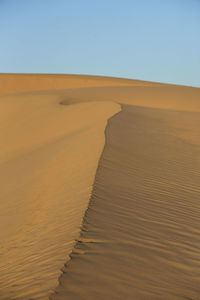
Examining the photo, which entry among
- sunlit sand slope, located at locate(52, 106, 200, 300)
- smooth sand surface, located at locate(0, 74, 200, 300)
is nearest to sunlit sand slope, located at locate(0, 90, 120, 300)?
smooth sand surface, located at locate(0, 74, 200, 300)

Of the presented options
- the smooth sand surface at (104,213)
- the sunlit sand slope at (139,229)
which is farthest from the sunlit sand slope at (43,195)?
the sunlit sand slope at (139,229)

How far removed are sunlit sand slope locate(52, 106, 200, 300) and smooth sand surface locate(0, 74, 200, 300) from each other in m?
0.01

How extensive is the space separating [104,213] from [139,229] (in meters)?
0.54

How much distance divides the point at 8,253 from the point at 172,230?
207 cm

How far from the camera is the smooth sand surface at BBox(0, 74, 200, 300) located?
411 cm

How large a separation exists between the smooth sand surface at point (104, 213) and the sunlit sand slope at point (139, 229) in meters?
0.01

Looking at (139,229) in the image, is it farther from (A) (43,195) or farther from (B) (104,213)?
(A) (43,195)

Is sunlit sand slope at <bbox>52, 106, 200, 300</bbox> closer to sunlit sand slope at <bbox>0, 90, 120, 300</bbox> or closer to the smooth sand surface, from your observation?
the smooth sand surface

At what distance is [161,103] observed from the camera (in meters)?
23.6

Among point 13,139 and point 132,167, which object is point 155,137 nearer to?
point 132,167

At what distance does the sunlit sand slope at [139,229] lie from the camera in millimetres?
4031

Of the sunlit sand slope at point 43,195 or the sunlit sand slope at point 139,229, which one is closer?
the sunlit sand slope at point 139,229

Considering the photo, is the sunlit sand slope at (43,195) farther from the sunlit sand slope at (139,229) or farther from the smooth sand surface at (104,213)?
the sunlit sand slope at (139,229)

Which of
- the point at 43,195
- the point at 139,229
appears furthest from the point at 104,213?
the point at 43,195
